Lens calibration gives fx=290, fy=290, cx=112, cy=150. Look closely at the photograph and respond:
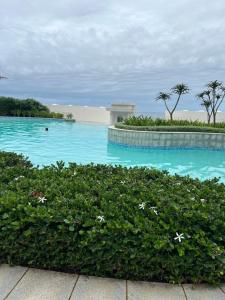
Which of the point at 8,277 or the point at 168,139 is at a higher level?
the point at 168,139

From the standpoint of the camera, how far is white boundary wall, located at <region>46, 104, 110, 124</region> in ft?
103

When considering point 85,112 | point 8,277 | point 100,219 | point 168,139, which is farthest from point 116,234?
point 85,112

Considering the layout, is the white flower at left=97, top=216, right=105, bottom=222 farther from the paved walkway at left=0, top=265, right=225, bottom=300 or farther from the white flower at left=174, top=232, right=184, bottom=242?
the white flower at left=174, top=232, right=184, bottom=242

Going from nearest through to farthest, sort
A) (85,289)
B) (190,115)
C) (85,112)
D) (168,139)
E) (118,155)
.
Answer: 1. (85,289)
2. (118,155)
3. (168,139)
4. (190,115)
5. (85,112)

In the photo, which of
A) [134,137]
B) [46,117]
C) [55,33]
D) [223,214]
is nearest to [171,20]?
[134,137]

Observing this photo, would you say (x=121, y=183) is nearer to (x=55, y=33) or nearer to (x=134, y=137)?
(x=134, y=137)

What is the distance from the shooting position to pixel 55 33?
17.5 meters

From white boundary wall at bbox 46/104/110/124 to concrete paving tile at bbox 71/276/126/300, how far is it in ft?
93.0

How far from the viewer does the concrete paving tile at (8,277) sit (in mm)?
2453

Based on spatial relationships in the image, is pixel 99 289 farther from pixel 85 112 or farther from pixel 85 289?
pixel 85 112

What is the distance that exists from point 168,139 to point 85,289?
1291 centimetres

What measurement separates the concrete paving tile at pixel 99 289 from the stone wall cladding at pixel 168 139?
1233 centimetres

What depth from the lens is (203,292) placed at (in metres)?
2.53

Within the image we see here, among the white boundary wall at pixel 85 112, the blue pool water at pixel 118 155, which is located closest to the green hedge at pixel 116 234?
the blue pool water at pixel 118 155
